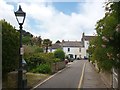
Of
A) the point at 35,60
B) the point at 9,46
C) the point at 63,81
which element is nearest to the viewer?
the point at 9,46

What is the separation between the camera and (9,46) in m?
22.8

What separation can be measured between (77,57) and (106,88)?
122282 mm

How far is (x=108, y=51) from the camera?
650 inches

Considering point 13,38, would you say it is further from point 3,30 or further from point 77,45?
point 77,45

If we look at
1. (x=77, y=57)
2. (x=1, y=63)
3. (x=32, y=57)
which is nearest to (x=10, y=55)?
(x=1, y=63)

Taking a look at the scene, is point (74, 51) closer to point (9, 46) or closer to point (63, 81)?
point (63, 81)

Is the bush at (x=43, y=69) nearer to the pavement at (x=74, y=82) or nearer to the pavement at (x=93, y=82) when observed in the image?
the pavement at (x=74, y=82)

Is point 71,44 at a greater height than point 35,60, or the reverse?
point 71,44

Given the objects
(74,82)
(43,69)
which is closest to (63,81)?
(74,82)

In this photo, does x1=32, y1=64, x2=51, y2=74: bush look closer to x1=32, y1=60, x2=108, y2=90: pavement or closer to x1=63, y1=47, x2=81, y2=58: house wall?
x1=32, y1=60, x2=108, y2=90: pavement

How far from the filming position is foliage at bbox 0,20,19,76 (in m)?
22.4

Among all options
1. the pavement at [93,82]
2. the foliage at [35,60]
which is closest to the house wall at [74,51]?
the foliage at [35,60]

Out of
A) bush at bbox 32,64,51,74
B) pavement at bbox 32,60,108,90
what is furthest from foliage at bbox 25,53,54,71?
pavement at bbox 32,60,108,90

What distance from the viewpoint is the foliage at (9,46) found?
22.4 metres
